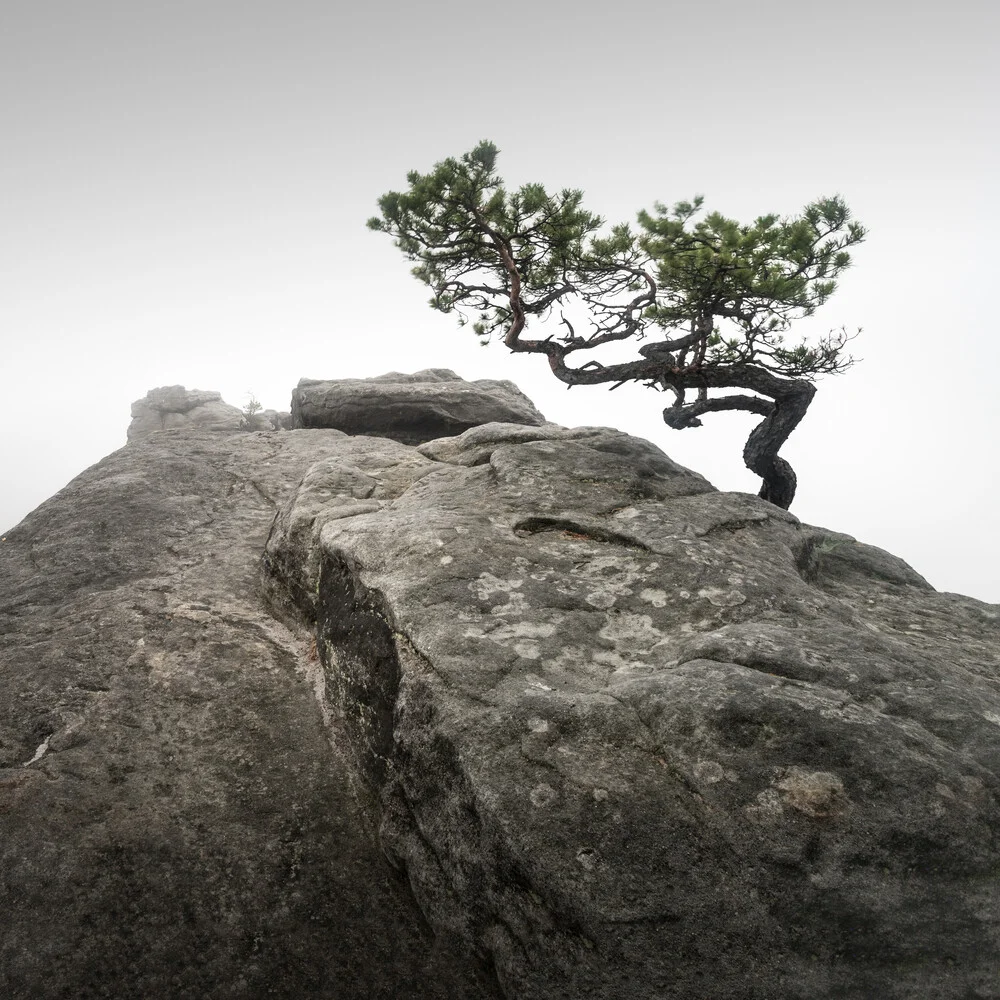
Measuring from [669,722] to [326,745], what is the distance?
12.1 ft

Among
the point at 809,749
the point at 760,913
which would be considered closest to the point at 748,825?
the point at 760,913

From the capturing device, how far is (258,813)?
6.13 m

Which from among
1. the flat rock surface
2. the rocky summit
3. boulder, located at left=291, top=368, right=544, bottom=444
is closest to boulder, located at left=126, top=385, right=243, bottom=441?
boulder, located at left=291, top=368, right=544, bottom=444

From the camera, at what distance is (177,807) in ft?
19.9

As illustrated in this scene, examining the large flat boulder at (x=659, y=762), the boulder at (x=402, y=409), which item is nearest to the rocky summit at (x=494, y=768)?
the large flat boulder at (x=659, y=762)

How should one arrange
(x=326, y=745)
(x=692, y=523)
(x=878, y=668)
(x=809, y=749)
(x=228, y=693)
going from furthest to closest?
1. (x=692, y=523)
2. (x=228, y=693)
3. (x=326, y=745)
4. (x=878, y=668)
5. (x=809, y=749)

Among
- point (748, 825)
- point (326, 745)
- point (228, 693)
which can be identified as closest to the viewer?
point (748, 825)

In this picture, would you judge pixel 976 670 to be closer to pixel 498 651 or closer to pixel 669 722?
pixel 669 722

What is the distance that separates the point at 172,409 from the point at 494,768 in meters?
40.9

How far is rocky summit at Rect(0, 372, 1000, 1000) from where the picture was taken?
→ 4297 millimetres

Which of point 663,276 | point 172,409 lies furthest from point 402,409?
point 172,409

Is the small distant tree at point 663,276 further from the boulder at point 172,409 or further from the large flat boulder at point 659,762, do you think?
the boulder at point 172,409

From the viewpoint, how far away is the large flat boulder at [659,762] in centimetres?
418

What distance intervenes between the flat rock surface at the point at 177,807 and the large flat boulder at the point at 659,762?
477 mm
